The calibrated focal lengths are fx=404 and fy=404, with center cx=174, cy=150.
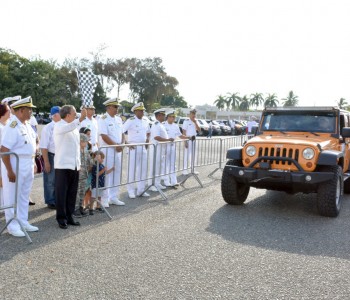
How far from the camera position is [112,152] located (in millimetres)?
7035

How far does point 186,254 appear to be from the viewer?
4625 millimetres

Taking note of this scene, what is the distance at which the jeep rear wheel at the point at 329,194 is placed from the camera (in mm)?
6332

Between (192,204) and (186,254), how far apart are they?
2845 mm

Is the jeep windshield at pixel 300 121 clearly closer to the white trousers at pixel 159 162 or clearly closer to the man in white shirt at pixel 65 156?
the white trousers at pixel 159 162

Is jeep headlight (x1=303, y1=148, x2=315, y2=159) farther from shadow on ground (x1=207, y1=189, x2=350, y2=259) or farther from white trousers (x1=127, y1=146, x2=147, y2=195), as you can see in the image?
white trousers (x1=127, y1=146, x2=147, y2=195)

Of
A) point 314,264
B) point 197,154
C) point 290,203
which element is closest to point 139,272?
point 314,264

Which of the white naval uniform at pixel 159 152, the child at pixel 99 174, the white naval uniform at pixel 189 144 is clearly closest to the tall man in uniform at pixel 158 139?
the white naval uniform at pixel 159 152

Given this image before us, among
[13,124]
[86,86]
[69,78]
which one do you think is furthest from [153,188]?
[69,78]

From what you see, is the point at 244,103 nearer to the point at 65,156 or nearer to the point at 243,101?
the point at 243,101

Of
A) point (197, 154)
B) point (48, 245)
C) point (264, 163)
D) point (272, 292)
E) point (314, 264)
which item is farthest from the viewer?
point (197, 154)

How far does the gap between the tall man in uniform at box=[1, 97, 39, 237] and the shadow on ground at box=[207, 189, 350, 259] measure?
2579 mm

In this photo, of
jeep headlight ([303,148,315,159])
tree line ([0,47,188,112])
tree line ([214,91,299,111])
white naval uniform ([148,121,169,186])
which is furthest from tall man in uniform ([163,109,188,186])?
tree line ([214,91,299,111])

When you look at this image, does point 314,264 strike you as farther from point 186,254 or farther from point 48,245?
point 48,245

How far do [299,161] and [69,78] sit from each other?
176 ft
